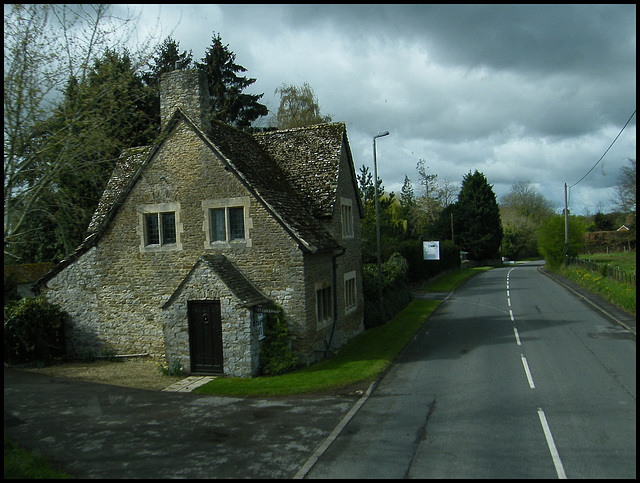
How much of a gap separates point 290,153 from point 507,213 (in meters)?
82.8

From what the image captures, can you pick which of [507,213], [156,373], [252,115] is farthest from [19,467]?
[507,213]

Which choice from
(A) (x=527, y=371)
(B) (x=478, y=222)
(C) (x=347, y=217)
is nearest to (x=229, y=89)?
(C) (x=347, y=217)

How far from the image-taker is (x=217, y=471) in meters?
8.68

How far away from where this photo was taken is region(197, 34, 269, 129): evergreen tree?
126 feet

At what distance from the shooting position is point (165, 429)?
11.0 m

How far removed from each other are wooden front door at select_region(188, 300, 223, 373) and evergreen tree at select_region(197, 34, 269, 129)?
957 inches

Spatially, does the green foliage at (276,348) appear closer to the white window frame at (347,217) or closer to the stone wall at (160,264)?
the stone wall at (160,264)

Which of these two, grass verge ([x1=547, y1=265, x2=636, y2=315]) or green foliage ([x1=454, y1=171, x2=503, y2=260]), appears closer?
grass verge ([x1=547, y1=265, x2=636, y2=315])

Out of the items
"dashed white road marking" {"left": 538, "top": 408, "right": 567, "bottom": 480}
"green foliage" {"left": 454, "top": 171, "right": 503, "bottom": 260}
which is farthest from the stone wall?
"green foliage" {"left": 454, "top": 171, "right": 503, "bottom": 260}

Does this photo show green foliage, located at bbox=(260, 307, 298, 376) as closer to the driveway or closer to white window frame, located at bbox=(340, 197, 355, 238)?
the driveway

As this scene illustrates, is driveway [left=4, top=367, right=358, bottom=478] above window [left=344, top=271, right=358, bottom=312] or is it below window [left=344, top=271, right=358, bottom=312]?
below

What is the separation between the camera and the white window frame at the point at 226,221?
17.5m

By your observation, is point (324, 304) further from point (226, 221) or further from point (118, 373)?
point (118, 373)

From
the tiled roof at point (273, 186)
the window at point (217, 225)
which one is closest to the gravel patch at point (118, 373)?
the window at point (217, 225)
